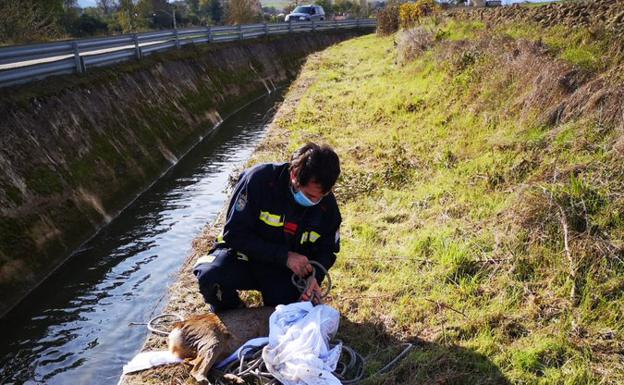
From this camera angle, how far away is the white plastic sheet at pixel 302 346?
3457mm

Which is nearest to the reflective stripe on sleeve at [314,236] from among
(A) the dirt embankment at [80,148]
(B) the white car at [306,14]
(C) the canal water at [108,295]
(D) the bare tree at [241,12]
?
(C) the canal water at [108,295]

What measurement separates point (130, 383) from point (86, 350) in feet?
4.47

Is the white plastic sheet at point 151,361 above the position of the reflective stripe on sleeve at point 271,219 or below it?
below

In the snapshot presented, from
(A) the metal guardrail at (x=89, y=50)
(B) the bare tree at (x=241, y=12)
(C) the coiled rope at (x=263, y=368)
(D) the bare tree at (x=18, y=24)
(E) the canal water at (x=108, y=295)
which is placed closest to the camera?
(C) the coiled rope at (x=263, y=368)

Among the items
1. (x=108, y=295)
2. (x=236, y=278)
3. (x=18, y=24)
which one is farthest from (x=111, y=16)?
(x=236, y=278)

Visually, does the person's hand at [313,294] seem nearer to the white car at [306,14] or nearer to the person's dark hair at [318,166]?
the person's dark hair at [318,166]

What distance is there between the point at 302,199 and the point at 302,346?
1094mm

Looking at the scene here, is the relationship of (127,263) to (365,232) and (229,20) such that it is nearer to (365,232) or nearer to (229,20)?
(365,232)

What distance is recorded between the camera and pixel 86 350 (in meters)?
5.19

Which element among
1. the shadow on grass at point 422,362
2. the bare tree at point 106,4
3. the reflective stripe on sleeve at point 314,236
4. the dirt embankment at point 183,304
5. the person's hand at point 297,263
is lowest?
the dirt embankment at point 183,304

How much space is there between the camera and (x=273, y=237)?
4.27m

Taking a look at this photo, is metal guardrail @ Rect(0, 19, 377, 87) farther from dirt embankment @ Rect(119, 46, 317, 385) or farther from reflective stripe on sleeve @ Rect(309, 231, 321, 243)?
reflective stripe on sleeve @ Rect(309, 231, 321, 243)

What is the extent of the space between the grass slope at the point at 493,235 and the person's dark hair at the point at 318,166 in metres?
1.45

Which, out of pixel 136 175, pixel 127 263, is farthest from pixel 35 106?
pixel 127 263
